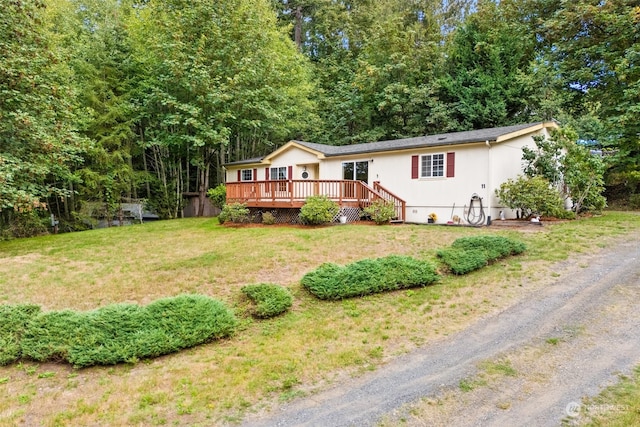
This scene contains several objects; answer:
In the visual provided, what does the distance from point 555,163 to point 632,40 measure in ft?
22.8

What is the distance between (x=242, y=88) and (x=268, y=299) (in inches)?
569

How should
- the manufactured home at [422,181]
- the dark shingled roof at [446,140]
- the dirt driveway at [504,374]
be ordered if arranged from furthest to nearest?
the manufactured home at [422,181]
the dark shingled roof at [446,140]
the dirt driveway at [504,374]

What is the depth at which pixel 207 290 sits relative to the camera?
20.5 ft

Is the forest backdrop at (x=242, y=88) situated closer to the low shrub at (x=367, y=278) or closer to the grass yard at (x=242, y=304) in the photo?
the grass yard at (x=242, y=304)

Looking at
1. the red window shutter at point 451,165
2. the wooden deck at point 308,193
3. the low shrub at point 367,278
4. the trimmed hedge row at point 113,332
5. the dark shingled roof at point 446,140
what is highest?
the dark shingled roof at point 446,140

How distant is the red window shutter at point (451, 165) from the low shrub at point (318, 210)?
4.03 meters

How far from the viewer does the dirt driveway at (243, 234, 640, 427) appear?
3143 mm

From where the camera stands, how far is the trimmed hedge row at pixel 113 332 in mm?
4215

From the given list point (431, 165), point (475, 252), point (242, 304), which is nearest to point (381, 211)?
point (431, 165)

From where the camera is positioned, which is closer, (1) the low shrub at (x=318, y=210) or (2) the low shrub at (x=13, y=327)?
(2) the low shrub at (x=13, y=327)

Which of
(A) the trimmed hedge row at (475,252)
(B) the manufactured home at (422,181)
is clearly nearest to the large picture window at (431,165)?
(B) the manufactured home at (422,181)

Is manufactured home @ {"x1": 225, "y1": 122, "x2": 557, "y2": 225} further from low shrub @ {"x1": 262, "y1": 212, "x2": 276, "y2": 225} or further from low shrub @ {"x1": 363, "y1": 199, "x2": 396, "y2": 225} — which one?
low shrub @ {"x1": 363, "y1": 199, "x2": 396, "y2": 225}

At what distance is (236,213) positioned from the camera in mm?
13492

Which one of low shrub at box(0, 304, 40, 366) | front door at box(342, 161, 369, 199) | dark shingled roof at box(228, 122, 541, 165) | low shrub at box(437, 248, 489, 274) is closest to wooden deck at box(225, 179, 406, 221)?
front door at box(342, 161, 369, 199)
